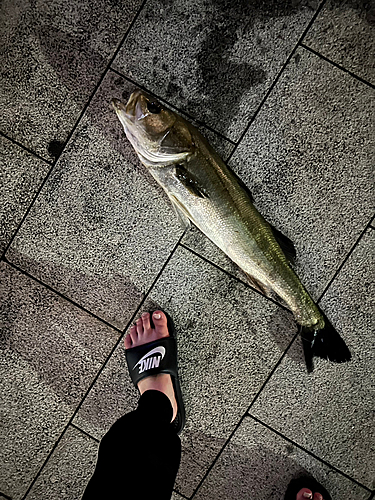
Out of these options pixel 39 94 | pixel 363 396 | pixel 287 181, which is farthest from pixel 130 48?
pixel 363 396

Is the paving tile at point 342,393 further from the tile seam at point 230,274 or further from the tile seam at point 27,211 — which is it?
the tile seam at point 27,211

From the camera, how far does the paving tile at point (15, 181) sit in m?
2.87

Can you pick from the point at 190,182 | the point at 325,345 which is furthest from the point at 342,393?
the point at 190,182

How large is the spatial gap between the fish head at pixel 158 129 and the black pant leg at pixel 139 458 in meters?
1.75

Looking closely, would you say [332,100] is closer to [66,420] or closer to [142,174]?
[142,174]

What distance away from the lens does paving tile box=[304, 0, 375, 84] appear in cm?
277

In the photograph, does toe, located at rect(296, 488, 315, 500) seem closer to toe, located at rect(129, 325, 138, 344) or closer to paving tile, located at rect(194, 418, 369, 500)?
paving tile, located at rect(194, 418, 369, 500)

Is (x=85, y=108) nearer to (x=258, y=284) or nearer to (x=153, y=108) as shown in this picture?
(x=153, y=108)

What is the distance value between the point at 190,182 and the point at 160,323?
1.13 meters

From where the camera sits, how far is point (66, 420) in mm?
3000

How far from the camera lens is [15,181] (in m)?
2.88

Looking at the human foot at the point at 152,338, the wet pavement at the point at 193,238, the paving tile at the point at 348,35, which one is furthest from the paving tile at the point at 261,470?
the paving tile at the point at 348,35

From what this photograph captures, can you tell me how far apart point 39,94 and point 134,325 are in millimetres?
1892

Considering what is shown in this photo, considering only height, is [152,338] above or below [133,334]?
above
